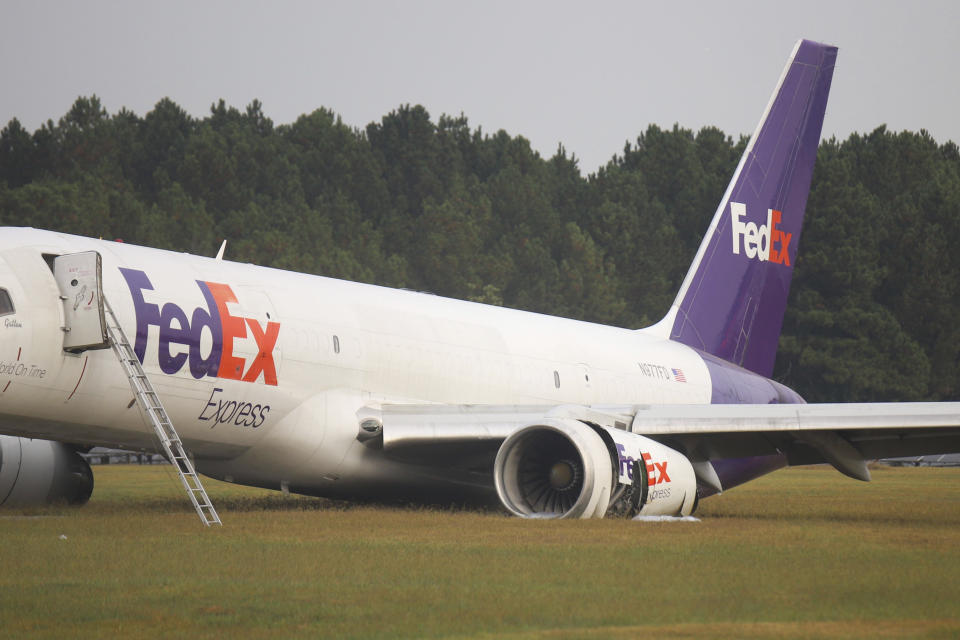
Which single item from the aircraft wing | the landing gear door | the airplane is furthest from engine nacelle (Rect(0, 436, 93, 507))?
the aircraft wing

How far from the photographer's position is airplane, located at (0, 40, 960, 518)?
47.6 feet

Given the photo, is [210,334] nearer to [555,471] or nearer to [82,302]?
[82,302]

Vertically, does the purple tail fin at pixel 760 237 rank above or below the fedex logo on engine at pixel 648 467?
above

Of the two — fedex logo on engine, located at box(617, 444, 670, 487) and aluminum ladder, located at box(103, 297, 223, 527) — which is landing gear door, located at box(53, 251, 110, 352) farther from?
fedex logo on engine, located at box(617, 444, 670, 487)

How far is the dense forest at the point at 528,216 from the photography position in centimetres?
6638

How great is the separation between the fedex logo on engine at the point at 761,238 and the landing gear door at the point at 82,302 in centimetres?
1298

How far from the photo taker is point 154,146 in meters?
88.0

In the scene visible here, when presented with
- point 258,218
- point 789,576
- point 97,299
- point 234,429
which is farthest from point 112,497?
point 258,218

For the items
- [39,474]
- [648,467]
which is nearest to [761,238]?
[648,467]

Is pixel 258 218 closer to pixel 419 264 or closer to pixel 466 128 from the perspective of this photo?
pixel 419 264

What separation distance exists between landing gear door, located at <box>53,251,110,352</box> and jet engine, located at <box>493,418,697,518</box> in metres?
4.66

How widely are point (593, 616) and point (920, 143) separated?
3084 inches

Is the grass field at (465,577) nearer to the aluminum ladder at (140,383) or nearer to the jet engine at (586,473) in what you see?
the jet engine at (586,473)

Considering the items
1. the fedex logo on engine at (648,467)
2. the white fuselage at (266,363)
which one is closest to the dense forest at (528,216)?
the white fuselage at (266,363)
